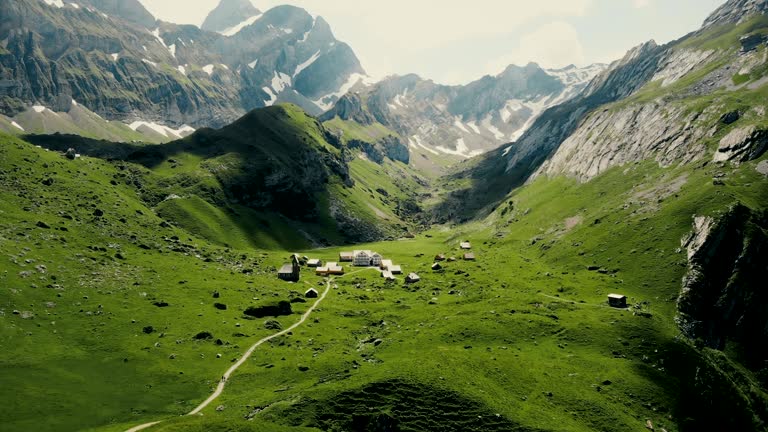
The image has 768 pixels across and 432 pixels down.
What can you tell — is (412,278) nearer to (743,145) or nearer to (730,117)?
(743,145)

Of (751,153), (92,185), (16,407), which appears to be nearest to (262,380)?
(16,407)

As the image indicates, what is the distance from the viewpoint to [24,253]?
385 ft

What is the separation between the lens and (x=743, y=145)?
16700 cm

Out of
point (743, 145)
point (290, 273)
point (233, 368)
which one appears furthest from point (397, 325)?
point (743, 145)

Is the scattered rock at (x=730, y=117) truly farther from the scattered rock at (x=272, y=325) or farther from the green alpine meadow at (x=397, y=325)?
the scattered rock at (x=272, y=325)

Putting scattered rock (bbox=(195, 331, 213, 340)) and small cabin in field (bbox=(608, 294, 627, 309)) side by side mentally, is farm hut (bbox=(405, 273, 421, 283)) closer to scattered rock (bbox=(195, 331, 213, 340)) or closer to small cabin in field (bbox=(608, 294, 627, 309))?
small cabin in field (bbox=(608, 294, 627, 309))

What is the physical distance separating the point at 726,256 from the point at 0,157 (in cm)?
23825

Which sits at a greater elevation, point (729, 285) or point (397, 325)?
point (729, 285)

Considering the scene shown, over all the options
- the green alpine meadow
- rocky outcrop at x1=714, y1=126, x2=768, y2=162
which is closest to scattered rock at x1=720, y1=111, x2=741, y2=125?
the green alpine meadow

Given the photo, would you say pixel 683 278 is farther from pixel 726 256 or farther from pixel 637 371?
pixel 637 371

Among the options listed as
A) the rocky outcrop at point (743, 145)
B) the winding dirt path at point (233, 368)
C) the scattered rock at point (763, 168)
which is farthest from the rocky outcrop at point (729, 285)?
the winding dirt path at point (233, 368)

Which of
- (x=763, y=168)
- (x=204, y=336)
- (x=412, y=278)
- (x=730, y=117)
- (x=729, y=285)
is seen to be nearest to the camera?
(x=204, y=336)

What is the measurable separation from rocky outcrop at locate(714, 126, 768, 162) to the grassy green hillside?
841 cm

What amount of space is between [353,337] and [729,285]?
327 ft
